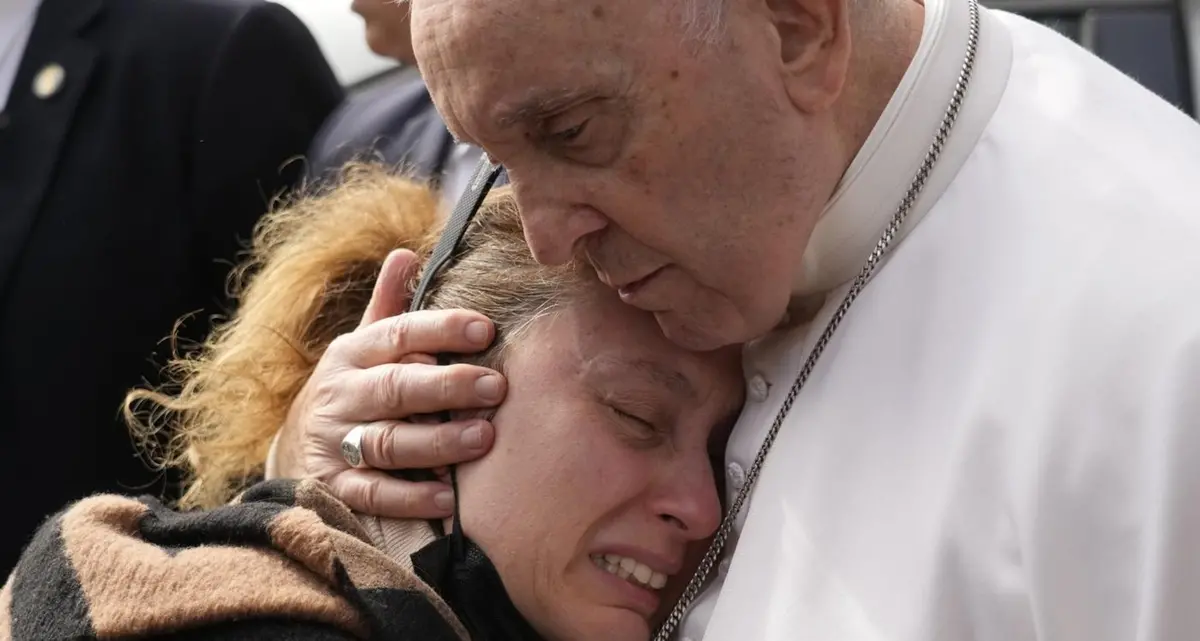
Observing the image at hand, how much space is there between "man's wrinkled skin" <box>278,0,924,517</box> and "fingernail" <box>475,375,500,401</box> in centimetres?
21

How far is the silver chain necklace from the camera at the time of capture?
46.1 inches

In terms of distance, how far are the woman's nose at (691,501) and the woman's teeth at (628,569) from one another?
2.3 inches

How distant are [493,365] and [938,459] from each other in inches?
19.7

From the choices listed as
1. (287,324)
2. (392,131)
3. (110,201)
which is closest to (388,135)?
(392,131)

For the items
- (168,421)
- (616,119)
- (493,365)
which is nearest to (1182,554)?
(616,119)

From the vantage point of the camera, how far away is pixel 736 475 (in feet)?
4.21

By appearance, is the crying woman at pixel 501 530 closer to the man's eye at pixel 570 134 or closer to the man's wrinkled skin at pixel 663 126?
the man's wrinkled skin at pixel 663 126

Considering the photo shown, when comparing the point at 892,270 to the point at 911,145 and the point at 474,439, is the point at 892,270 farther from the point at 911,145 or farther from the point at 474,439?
the point at 474,439

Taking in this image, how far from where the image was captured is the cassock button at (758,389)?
4.21 feet

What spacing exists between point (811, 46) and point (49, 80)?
134cm

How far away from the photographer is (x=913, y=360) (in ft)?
3.74

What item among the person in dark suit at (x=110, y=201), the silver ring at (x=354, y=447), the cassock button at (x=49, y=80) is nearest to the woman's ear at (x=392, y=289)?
the silver ring at (x=354, y=447)

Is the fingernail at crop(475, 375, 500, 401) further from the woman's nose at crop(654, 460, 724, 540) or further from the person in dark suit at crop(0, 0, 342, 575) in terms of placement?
the person in dark suit at crop(0, 0, 342, 575)

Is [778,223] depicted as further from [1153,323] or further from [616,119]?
[1153,323]
